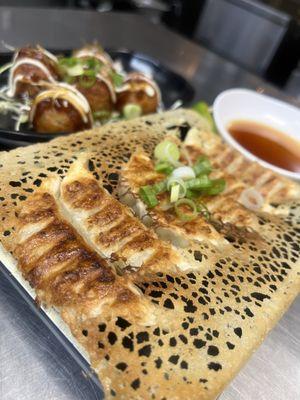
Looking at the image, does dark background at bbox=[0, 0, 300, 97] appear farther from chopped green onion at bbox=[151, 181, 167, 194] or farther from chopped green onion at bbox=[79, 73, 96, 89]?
chopped green onion at bbox=[151, 181, 167, 194]

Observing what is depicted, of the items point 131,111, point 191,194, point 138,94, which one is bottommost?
point 131,111

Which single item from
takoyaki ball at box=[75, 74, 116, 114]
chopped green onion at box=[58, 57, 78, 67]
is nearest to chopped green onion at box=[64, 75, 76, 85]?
takoyaki ball at box=[75, 74, 116, 114]

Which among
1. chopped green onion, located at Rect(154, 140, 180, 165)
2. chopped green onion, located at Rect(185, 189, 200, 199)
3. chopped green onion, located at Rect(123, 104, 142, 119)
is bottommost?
chopped green onion, located at Rect(123, 104, 142, 119)

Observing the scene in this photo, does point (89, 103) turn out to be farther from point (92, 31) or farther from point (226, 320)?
point (92, 31)

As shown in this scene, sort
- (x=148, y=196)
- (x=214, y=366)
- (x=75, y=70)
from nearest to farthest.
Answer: (x=214, y=366) → (x=148, y=196) → (x=75, y=70)

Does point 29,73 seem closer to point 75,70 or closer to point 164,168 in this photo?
point 75,70

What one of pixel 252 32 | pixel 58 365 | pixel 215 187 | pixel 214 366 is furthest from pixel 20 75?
pixel 252 32
